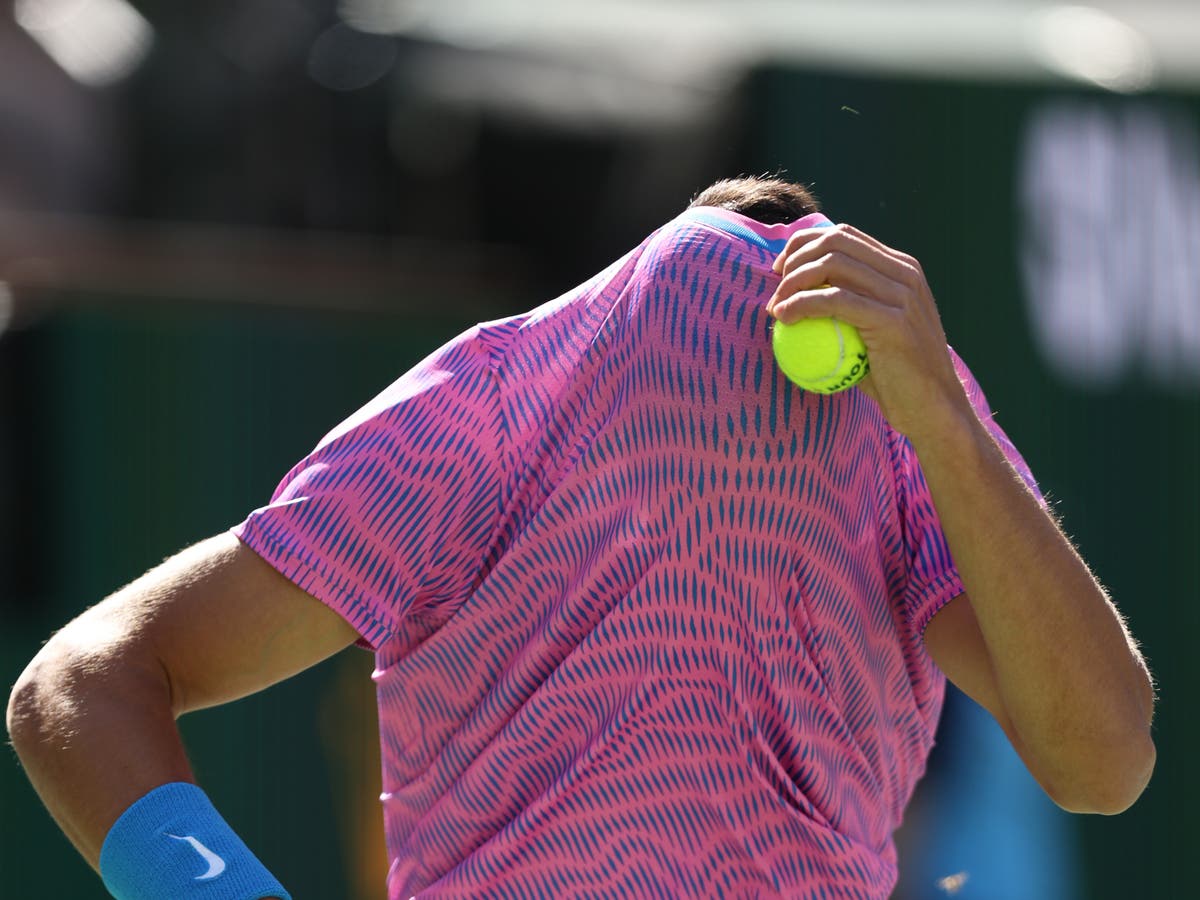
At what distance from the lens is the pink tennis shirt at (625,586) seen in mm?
1652

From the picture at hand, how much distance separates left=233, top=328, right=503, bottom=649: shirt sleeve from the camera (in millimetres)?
1693

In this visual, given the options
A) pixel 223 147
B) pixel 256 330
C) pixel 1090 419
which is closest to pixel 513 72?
pixel 223 147

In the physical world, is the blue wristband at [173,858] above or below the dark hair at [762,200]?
below

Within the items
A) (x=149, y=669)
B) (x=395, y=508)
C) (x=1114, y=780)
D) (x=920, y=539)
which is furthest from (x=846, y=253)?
(x=149, y=669)

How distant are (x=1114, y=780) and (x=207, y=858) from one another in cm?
96

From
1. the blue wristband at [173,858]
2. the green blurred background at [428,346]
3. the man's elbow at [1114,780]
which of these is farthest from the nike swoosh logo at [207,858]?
the green blurred background at [428,346]

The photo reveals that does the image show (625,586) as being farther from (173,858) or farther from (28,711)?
(28,711)

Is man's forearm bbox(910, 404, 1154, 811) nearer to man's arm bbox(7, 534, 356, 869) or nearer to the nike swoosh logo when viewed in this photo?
man's arm bbox(7, 534, 356, 869)

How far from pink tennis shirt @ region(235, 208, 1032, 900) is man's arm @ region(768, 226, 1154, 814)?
0.36 feet

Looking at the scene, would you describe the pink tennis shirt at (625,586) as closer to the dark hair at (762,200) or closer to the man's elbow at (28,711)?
the dark hair at (762,200)

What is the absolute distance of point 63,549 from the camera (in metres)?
5.10

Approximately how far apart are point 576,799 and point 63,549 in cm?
381

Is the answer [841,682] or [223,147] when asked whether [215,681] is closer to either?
[841,682]

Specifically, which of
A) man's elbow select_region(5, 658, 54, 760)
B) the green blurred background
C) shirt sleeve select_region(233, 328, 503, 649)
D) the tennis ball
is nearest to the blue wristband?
man's elbow select_region(5, 658, 54, 760)
